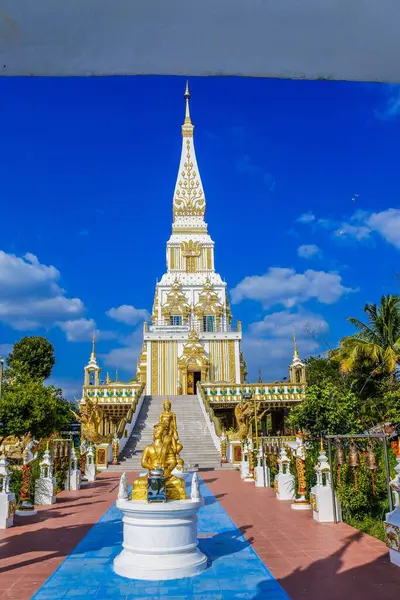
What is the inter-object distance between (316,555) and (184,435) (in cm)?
1642

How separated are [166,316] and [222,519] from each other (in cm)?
2755

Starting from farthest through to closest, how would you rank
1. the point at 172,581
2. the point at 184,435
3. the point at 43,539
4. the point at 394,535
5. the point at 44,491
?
the point at 184,435 → the point at 44,491 → the point at 43,539 → the point at 394,535 → the point at 172,581

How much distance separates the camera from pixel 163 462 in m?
7.29

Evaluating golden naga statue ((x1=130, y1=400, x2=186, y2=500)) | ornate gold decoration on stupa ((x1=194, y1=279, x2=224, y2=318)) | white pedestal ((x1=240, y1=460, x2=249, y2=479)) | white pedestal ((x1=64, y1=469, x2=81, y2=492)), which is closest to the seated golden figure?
golden naga statue ((x1=130, y1=400, x2=186, y2=500))

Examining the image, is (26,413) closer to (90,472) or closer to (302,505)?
(90,472)

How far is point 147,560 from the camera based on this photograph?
595 centimetres

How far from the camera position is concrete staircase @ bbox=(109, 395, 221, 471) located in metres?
20.0

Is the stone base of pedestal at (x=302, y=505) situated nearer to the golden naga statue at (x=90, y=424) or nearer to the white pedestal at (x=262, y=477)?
the white pedestal at (x=262, y=477)

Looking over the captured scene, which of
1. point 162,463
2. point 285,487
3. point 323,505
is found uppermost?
point 162,463

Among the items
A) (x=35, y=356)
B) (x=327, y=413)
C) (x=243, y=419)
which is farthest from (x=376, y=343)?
(x=35, y=356)

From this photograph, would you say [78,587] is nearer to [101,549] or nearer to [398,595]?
[101,549]

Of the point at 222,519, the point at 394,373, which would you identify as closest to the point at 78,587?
the point at 222,519

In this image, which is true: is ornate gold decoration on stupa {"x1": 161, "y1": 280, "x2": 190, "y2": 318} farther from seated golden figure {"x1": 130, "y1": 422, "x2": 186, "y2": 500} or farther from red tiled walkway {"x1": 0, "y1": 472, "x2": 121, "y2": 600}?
seated golden figure {"x1": 130, "y1": 422, "x2": 186, "y2": 500}

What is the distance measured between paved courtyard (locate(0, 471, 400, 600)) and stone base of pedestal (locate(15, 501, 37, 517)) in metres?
0.25
